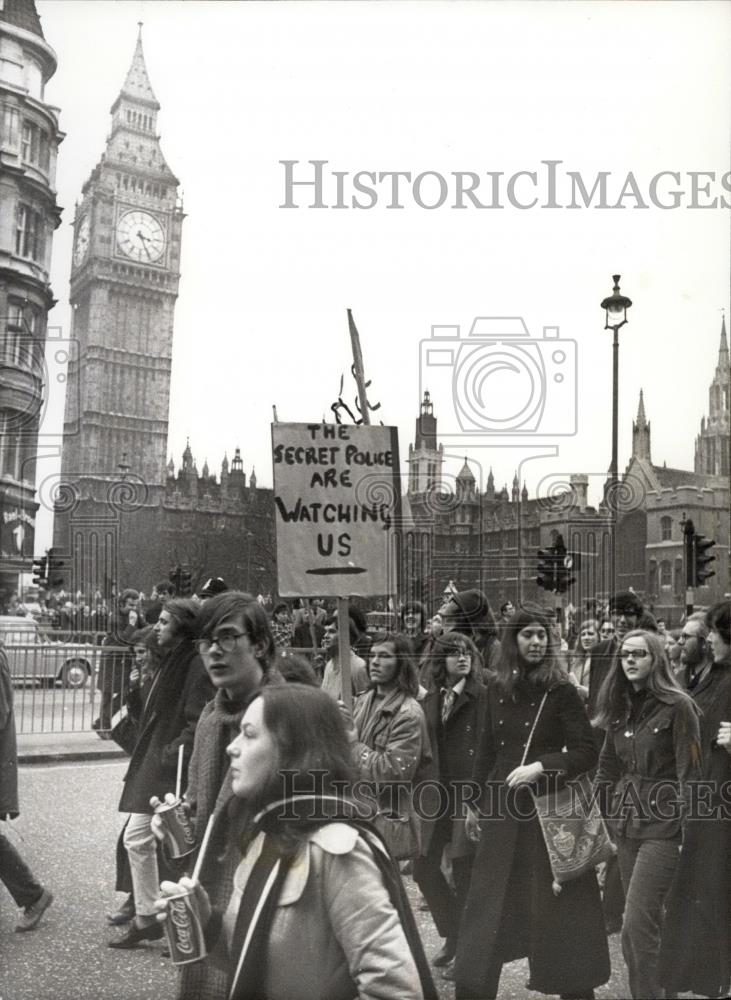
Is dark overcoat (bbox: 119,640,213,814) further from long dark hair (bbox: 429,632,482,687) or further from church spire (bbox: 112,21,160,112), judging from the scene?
church spire (bbox: 112,21,160,112)

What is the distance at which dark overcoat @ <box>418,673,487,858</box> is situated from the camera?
16.3 feet

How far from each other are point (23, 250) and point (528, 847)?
5.32 metres

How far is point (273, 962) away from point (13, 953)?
3.01 m

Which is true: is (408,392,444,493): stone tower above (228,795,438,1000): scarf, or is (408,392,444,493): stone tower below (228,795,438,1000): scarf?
above

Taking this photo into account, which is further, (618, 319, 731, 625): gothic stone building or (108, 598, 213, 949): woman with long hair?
(618, 319, 731, 625): gothic stone building

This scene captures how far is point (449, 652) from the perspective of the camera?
5145mm

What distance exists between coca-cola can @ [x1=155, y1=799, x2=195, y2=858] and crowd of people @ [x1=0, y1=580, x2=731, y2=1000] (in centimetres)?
3

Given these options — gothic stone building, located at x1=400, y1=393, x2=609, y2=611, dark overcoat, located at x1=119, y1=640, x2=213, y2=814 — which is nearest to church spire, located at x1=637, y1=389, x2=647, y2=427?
gothic stone building, located at x1=400, y1=393, x2=609, y2=611

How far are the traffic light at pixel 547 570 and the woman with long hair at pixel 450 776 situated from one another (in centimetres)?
442

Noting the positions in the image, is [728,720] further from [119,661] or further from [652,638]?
[119,661]

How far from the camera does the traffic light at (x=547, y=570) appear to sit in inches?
377

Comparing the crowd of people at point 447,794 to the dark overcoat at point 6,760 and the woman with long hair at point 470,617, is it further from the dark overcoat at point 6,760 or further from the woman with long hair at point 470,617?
the woman with long hair at point 470,617

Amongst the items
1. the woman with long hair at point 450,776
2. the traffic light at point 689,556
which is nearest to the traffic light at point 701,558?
the traffic light at point 689,556

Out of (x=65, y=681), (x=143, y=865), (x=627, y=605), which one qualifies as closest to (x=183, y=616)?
(x=143, y=865)
